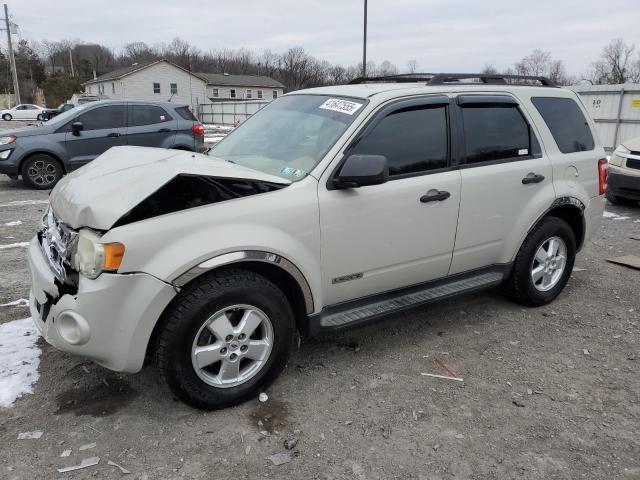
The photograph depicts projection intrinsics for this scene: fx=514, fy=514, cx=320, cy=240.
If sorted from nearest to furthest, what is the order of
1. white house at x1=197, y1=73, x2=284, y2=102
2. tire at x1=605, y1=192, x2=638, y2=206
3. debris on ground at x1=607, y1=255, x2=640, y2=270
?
1. debris on ground at x1=607, y1=255, x2=640, y2=270
2. tire at x1=605, y1=192, x2=638, y2=206
3. white house at x1=197, y1=73, x2=284, y2=102

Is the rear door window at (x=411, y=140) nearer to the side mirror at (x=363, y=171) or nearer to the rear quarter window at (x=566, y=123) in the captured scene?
the side mirror at (x=363, y=171)

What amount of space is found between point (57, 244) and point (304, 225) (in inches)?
54.7

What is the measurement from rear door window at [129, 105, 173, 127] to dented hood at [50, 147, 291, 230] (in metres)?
7.77

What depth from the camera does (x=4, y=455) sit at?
2.57 m

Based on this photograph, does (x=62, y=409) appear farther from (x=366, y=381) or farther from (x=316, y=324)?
(x=366, y=381)

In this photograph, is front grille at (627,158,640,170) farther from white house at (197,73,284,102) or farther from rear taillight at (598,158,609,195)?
white house at (197,73,284,102)

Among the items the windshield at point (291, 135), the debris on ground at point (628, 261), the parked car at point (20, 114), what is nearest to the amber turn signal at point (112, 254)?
the windshield at point (291, 135)

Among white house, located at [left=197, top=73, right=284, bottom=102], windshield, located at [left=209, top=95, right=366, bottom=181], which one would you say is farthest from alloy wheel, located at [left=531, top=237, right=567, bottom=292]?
white house, located at [left=197, top=73, right=284, bottom=102]

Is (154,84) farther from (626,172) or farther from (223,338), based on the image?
(223,338)

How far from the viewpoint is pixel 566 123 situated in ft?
14.5

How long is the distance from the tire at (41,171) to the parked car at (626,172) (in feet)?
33.0

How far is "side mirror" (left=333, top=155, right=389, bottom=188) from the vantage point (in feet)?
9.75

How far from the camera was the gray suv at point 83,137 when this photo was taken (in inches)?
385

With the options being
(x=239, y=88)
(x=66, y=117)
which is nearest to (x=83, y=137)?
(x=66, y=117)
